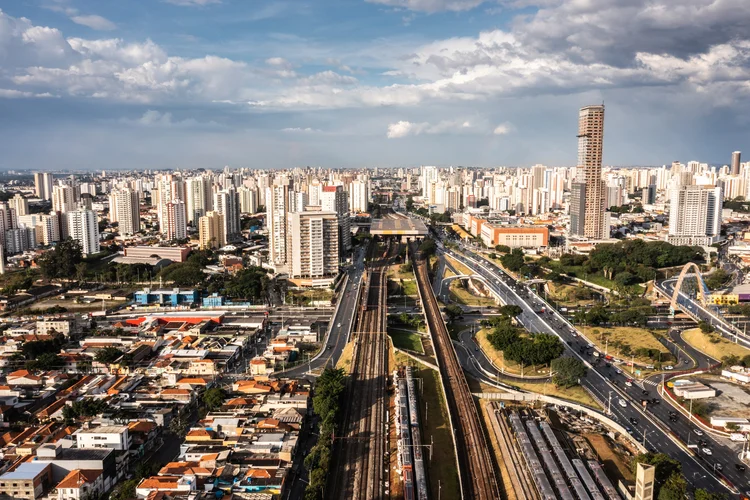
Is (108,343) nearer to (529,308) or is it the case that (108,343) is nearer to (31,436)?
(31,436)

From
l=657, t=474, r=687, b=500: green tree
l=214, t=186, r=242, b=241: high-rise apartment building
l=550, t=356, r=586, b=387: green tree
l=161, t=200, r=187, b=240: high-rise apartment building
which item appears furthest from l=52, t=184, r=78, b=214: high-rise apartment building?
l=657, t=474, r=687, b=500: green tree

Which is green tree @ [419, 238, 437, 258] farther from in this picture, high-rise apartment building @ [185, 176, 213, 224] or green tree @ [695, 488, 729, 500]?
green tree @ [695, 488, 729, 500]

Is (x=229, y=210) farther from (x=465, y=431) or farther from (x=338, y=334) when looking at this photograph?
(x=465, y=431)

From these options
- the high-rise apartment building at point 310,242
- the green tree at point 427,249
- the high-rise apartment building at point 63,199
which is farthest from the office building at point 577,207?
the high-rise apartment building at point 63,199

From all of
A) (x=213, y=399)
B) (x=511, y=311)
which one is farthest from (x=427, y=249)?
(x=213, y=399)

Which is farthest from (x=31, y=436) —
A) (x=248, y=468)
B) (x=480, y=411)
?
(x=480, y=411)

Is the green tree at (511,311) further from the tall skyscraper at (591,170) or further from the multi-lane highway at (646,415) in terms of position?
the tall skyscraper at (591,170)

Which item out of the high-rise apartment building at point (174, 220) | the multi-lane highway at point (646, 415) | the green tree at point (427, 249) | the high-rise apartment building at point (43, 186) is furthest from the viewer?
the high-rise apartment building at point (43, 186)
